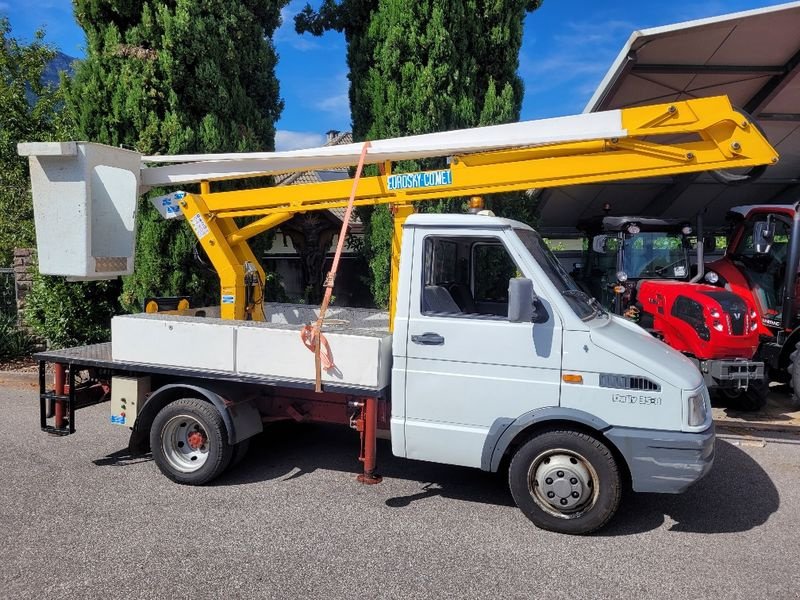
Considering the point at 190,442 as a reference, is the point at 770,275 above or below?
above

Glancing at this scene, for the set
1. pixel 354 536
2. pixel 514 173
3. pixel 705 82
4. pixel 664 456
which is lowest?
pixel 354 536

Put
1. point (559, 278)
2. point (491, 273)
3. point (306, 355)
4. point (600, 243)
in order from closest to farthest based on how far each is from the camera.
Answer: point (559, 278), point (306, 355), point (491, 273), point (600, 243)

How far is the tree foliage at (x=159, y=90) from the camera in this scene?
876 cm

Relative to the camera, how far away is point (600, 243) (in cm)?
944

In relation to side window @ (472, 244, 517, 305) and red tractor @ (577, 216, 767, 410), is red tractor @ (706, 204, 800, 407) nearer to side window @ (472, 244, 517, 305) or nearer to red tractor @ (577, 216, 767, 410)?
red tractor @ (577, 216, 767, 410)

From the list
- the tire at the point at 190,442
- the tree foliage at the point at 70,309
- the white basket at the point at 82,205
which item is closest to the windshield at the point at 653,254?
the tire at the point at 190,442

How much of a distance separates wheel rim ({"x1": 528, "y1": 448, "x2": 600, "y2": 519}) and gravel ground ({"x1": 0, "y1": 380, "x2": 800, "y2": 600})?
0.22 metres

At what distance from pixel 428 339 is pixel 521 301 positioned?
778 millimetres

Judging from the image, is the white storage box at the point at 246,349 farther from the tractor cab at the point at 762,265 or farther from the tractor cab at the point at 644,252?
the tractor cab at the point at 644,252

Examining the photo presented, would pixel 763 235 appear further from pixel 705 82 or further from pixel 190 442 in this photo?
pixel 190 442

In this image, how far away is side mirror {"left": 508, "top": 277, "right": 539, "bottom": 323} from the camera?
408 cm

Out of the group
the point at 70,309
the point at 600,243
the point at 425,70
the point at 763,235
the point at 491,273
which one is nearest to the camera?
the point at 491,273

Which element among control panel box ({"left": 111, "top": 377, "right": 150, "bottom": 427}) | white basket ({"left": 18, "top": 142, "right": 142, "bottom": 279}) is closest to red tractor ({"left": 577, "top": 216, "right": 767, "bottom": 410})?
control panel box ({"left": 111, "top": 377, "right": 150, "bottom": 427})

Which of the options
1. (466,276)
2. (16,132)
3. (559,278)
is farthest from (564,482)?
(16,132)
